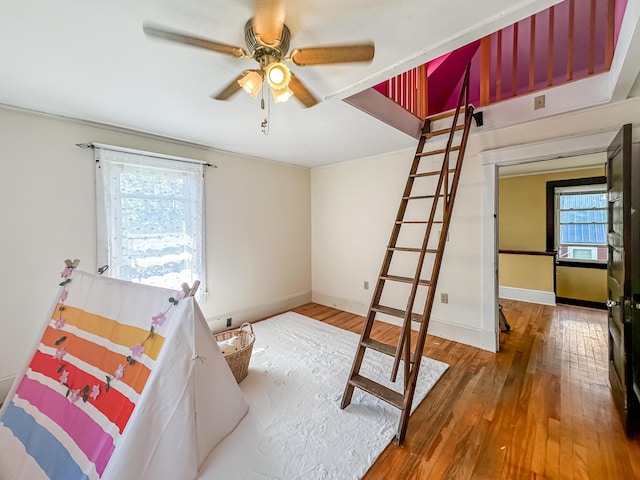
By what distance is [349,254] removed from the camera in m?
4.16

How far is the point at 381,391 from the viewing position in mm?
1845

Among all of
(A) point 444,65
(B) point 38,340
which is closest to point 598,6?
(A) point 444,65

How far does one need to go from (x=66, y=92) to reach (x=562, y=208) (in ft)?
22.8

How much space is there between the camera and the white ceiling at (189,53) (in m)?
1.24

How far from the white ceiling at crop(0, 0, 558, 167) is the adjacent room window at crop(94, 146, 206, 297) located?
0.44 m

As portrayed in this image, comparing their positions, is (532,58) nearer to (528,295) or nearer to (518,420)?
(518,420)

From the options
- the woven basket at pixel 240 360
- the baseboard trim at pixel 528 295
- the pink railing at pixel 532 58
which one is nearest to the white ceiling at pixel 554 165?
the pink railing at pixel 532 58

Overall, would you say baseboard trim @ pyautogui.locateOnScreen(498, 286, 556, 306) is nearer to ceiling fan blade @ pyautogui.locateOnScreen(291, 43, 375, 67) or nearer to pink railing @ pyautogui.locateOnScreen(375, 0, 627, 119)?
pink railing @ pyautogui.locateOnScreen(375, 0, 627, 119)

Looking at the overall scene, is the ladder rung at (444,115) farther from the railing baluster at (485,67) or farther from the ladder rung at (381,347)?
the ladder rung at (381,347)

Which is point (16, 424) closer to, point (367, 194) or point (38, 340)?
point (38, 340)

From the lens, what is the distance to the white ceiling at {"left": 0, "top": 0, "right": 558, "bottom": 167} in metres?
1.24

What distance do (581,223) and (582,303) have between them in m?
1.40

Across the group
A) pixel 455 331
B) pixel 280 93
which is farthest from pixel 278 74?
pixel 455 331

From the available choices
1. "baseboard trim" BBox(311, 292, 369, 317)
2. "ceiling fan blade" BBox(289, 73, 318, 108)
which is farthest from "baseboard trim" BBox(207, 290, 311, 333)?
"ceiling fan blade" BBox(289, 73, 318, 108)
